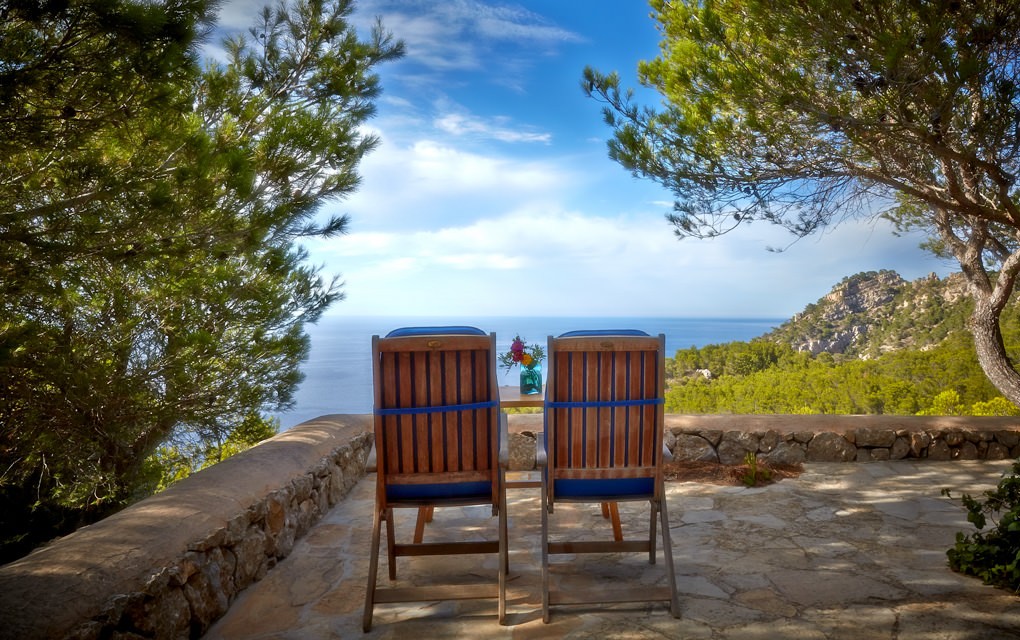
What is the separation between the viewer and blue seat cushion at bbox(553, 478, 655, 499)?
2516 millimetres

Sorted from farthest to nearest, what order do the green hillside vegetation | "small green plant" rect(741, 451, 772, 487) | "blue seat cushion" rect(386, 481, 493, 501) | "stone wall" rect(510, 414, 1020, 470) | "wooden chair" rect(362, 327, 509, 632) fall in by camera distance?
the green hillside vegetation < "stone wall" rect(510, 414, 1020, 470) < "small green plant" rect(741, 451, 772, 487) < "blue seat cushion" rect(386, 481, 493, 501) < "wooden chair" rect(362, 327, 509, 632)

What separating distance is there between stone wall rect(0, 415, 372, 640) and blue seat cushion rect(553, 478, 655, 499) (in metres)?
1.37

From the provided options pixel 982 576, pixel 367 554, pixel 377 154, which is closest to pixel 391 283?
pixel 377 154

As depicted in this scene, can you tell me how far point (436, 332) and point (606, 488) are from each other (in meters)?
0.97

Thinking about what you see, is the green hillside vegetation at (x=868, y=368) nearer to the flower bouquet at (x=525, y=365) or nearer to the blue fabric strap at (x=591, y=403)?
the flower bouquet at (x=525, y=365)

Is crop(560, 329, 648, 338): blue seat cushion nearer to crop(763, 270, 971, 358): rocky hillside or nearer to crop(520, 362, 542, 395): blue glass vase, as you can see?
crop(520, 362, 542, 395): blue glass vase

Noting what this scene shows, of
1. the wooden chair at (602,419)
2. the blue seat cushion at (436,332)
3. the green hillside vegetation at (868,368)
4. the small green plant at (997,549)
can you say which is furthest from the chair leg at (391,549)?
the green hillside vegetation at (868,368)

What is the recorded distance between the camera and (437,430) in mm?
2424

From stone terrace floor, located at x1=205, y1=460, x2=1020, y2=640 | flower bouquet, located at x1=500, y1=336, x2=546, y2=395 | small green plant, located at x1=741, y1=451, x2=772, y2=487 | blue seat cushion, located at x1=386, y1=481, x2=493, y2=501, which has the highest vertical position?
flower bouquet, located at x1=500, y1=336, x2=546, y2=395

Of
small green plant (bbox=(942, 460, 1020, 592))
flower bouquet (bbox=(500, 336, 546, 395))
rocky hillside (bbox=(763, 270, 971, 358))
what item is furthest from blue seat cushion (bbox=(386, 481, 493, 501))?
rocky hillside (bbox=(763, 270, 971, 358))

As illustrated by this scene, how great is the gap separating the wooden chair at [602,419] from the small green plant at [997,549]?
1389mm

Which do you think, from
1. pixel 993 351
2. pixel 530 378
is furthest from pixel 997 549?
pixel 993 351

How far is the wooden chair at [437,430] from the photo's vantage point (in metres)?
2.36

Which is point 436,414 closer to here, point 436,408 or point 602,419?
point 436,408
